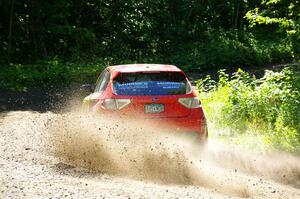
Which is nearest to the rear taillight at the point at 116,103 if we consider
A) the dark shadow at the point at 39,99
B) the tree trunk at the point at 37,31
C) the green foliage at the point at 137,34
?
the dark shadow at the point at 39,99

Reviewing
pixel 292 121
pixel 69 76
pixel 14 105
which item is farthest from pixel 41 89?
pixel 292 121

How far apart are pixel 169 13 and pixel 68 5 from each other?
686 cm

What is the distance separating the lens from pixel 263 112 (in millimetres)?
11094

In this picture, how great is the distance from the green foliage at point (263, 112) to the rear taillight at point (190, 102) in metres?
1.71

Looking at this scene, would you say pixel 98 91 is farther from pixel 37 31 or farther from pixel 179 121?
pixel 37 31

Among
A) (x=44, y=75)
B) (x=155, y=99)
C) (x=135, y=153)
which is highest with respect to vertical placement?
(x=155, y=99)

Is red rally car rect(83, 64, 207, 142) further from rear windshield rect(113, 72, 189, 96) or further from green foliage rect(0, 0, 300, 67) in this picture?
green foliage rect(0, 0, 300, 67)

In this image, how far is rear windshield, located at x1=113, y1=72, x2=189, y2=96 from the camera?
336 inches

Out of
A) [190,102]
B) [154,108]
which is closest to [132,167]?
[154,108]

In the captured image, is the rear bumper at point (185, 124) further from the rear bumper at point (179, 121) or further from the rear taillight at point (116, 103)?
the rear taillight at point (116, 103)

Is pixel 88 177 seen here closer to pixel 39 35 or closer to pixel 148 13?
pixel 39 35

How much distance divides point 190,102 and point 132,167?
164 cm

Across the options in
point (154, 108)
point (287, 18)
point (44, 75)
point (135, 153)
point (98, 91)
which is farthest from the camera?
point (44, 75)

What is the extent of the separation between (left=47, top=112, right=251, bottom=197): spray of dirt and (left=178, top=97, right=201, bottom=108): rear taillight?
1.87 feet
